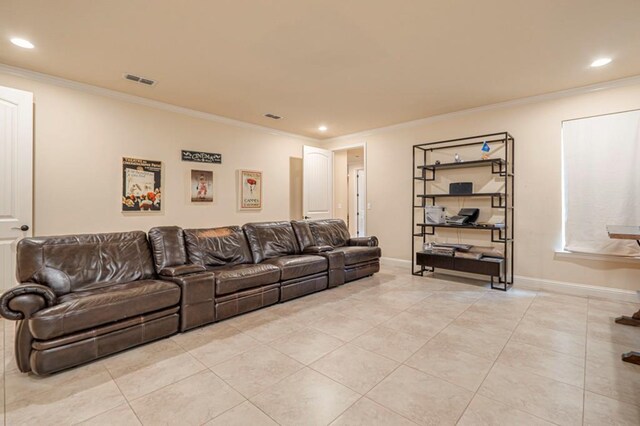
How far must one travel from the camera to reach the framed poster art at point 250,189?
5.48 m

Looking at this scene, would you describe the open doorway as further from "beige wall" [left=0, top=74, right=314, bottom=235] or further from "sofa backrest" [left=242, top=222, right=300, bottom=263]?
"sofa backrest" [left=242, top=222, right=300, bottom=263]

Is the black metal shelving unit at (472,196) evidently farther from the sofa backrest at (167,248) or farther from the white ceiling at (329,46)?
the sofa backrest at (167,248)

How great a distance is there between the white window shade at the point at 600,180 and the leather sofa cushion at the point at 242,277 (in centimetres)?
392

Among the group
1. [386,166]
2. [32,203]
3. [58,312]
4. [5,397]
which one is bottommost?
[5,397]

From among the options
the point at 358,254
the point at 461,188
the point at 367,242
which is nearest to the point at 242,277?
the point at 358,254

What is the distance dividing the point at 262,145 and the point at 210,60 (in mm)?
2670

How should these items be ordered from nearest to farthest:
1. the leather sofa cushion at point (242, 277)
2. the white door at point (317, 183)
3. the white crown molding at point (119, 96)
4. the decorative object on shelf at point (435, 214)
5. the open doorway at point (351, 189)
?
the leather sofa cushion at point (242, 277)
the white crown molding at point (119, 96)
the decorative object on shelf at point (435, 214)
the white door at point (317, 183)
the open doorway at point (351, 189)

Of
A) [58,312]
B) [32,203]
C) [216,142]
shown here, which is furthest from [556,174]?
[32,203]

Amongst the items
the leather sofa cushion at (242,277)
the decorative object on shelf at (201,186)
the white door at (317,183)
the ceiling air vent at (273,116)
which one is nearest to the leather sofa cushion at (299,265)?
the leather sofa cushion at (242,277)

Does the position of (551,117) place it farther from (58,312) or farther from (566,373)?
(58,312)

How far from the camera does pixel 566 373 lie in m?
2.12

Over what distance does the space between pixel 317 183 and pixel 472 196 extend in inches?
119

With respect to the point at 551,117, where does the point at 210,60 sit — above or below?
above

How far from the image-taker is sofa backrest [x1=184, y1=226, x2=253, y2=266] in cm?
354
